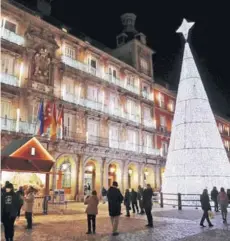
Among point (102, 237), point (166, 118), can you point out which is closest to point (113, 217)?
point (102, 237)

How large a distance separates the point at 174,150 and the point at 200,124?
2.26 meters

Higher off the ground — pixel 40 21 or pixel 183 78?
pixel 40 21

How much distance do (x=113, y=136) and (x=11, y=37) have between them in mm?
13241

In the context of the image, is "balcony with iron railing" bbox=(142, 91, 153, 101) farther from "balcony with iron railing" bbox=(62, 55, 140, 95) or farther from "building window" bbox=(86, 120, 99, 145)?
"building window" bbox=(86, 120, 99, 145)

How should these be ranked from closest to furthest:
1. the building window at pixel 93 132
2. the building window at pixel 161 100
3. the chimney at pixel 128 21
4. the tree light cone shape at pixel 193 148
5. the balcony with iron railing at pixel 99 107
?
the tree light cone shape at pixel 193 148, the balcony with iron railing at pixel 99 107, the building window at pixel 93 132, the building window at pixel 161 100, the chimney at pixel 128 21

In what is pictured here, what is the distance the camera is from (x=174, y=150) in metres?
A: 17.2

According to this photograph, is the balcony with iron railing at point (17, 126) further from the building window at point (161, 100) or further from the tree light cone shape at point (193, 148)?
the building window at point (161, 100)

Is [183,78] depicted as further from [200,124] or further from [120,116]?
[120,116]

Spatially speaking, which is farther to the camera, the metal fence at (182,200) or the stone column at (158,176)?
the stone column at (158,176)

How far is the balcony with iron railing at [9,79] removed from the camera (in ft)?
66.3

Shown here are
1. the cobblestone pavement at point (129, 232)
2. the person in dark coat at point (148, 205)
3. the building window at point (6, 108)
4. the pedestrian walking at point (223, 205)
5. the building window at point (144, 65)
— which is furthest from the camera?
the building window at point (144, 65)

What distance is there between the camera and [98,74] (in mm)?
28062

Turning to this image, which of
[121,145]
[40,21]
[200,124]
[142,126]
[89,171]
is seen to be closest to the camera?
[200,124]

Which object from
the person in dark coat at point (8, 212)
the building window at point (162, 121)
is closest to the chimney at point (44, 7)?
the building window at point (162, 121)
